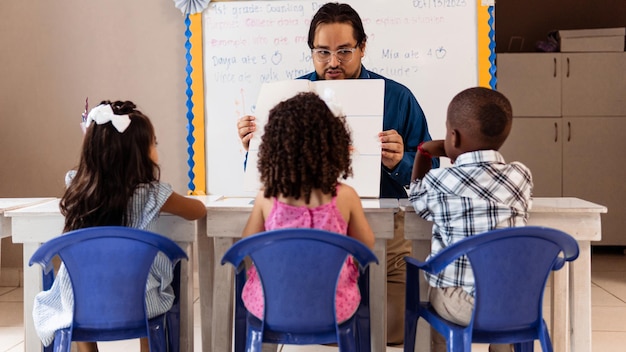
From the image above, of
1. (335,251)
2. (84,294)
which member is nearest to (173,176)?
(84,294)

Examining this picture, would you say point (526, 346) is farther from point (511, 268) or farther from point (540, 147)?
point (540, 147)

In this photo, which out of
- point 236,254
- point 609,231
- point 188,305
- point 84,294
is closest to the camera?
point 236,254

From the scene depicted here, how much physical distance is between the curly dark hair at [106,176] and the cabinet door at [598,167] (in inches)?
162

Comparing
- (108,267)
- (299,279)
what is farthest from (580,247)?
(108,267)

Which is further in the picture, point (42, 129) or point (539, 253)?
point (42, 129)

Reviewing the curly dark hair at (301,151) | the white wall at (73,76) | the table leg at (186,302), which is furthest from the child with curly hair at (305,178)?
the white wall at (73,76)

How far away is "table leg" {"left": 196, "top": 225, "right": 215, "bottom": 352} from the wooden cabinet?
3.53m

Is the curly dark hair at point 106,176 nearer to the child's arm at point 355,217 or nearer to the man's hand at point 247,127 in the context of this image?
the man's hand at point 247,127

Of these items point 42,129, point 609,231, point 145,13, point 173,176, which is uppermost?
point 145,13

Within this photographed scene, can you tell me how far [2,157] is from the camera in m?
3.88

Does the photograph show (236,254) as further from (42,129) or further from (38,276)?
(42,129)

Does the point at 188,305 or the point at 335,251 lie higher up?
the point at 335,251

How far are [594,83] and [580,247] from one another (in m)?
3.53

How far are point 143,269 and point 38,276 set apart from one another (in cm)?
56
